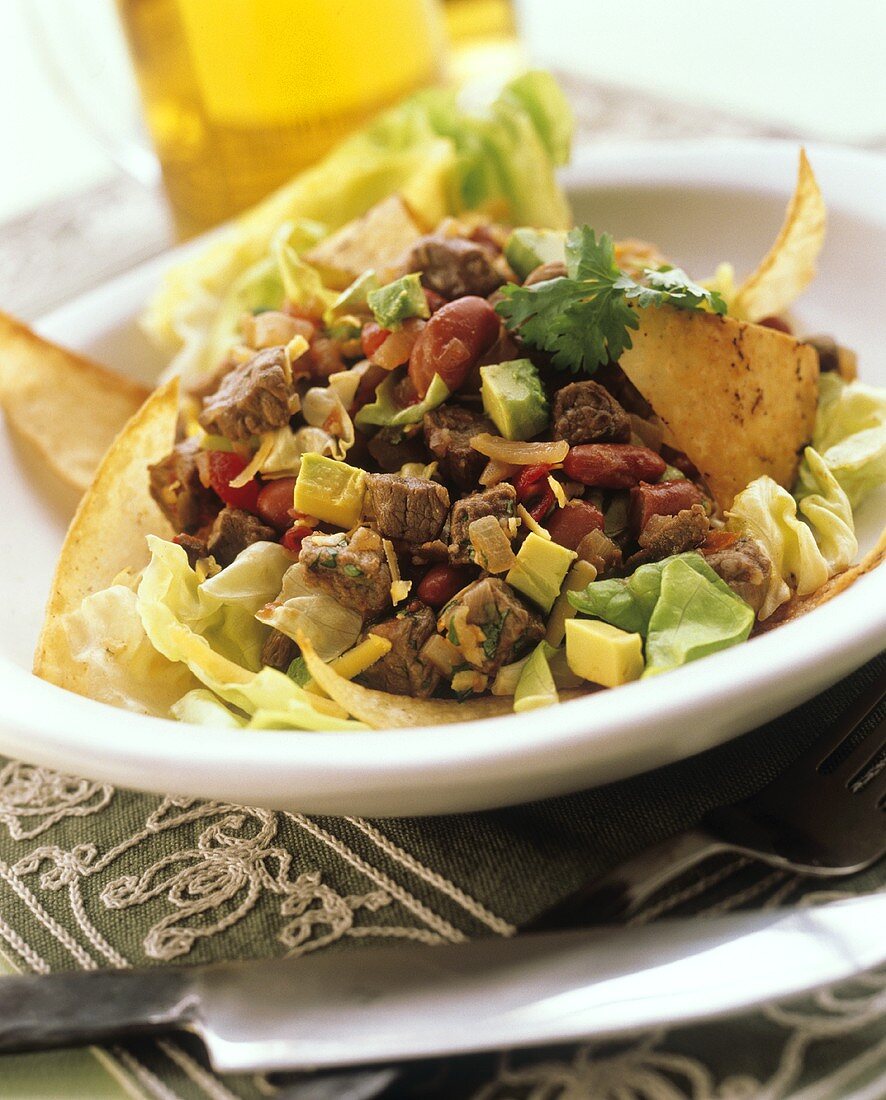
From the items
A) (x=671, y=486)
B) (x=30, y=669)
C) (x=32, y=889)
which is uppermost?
(x=671, y=486)

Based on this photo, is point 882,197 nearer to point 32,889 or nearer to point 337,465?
point 337,465

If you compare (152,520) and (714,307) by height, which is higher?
(714,307)

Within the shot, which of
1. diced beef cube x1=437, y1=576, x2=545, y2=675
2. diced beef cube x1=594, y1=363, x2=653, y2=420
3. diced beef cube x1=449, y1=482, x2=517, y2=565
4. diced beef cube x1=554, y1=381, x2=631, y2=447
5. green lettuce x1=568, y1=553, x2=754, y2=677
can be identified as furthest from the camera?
diced beef cube x1=594, y1=363, x2=653, y2=420

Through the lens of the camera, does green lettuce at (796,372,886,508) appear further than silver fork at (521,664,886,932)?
Yes

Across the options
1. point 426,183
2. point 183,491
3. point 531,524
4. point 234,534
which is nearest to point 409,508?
point 531,524

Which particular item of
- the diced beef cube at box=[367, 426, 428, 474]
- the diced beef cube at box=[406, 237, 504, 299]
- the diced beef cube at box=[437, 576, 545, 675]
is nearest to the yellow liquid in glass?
the diced beef cube at box=[406, 237, 504, 299]

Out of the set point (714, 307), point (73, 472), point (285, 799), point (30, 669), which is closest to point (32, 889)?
point (30, 669)

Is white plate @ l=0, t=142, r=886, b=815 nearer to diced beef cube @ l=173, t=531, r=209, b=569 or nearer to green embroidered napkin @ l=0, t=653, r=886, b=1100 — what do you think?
green embroidered napkin @ l=0, t=653, r=886, b=1100
